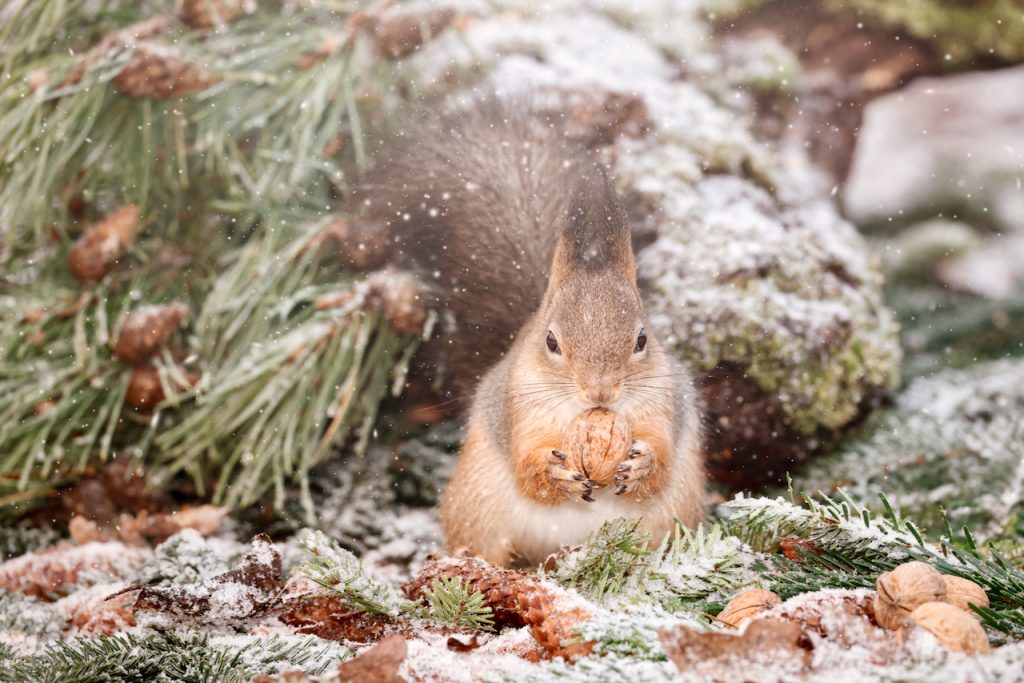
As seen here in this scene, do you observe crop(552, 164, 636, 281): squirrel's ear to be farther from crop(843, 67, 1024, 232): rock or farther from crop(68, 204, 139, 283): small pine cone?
crop(843, 67, 1024, 232): rock

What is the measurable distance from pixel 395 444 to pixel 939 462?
707 mm

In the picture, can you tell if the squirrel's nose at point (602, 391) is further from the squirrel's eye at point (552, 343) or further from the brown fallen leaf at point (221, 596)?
the brown fallen leaf at point (221, 596)

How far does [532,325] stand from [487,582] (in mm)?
286

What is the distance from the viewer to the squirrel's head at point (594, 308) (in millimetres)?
807

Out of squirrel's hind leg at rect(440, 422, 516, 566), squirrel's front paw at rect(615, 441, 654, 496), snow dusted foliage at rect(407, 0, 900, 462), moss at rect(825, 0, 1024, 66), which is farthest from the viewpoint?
moss at rect(825, 0, 1024, 66)

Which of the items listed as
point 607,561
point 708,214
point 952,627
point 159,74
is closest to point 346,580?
point 607,561

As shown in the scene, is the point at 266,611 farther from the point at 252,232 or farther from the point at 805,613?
the point at 252,232

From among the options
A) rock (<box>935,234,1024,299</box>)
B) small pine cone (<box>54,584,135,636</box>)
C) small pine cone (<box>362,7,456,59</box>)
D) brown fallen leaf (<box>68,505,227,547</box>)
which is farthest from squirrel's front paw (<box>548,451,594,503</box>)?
rock (<box>935,234,1024,299</box>)

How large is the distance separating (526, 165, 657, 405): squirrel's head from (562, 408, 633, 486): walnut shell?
20mm

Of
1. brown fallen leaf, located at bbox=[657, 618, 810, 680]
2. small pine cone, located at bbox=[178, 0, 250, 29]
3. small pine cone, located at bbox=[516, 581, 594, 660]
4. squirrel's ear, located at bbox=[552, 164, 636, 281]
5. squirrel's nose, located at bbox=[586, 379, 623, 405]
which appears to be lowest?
small pine cone, located at bbox=[516, 581, 594, 660]

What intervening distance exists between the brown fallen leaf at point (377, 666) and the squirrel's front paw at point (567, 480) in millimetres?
308

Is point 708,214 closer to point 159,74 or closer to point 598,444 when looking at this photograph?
point 598,444

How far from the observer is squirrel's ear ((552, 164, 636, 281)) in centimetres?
81

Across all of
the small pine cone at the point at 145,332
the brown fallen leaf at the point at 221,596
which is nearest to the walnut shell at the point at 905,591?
the brown fallen leaf at the point at 221,596
